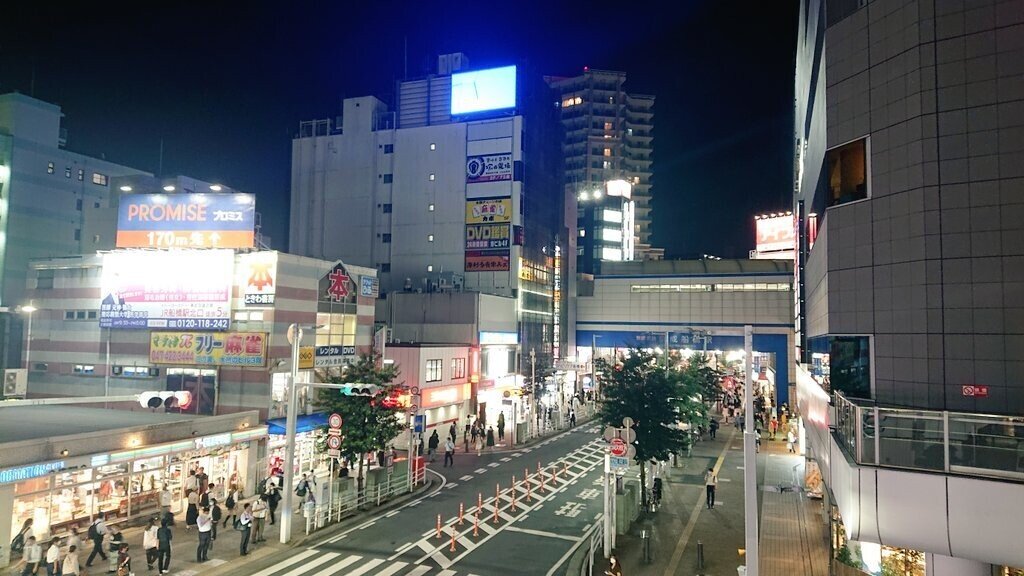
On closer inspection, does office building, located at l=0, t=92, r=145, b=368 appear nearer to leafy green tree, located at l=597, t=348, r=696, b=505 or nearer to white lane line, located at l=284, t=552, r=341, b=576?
white lane line, located at l=284, t=552, r=341, b=576

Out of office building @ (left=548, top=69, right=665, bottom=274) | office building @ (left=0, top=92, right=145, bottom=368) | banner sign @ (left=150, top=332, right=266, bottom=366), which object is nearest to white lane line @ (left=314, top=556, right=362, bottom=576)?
banner sign @ (left=150, top=332, right=266, bottom=366)

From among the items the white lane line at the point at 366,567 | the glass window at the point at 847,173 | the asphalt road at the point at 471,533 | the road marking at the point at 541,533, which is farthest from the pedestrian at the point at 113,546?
the glass window at the point at 847,173

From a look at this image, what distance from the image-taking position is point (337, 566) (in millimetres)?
18406

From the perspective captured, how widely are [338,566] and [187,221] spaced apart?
19.5m

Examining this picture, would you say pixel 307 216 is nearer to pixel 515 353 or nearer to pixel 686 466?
pixel 515 353

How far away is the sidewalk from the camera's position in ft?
61.7

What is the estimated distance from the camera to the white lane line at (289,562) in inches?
706

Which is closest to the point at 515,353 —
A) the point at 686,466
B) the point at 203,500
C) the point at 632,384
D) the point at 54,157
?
the point at 686,466

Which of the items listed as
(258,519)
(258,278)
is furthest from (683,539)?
(258,278)

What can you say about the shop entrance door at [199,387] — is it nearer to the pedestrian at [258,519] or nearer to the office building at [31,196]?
the pedestrian at [258,519]

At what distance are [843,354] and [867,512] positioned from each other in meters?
5.39

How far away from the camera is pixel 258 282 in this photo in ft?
93.2

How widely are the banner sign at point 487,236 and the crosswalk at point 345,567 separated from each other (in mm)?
42083

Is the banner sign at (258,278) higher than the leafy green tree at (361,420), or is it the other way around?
the banner sign at (258,278)
